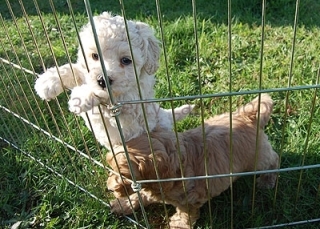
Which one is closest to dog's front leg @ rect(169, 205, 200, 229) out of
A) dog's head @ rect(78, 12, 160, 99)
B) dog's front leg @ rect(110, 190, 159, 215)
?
dog's front leg @ rect(110, 190, 159, 215)

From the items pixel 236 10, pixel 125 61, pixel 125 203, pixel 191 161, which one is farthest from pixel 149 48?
pixel 236 10

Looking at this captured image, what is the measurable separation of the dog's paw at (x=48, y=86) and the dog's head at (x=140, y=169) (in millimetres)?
472

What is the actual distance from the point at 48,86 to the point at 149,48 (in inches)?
23.5

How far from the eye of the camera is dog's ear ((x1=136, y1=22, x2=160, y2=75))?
219 centimetres

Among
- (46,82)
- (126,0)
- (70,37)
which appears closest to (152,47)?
(46,82)

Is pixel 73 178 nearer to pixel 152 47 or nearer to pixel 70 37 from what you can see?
pixel 152 47

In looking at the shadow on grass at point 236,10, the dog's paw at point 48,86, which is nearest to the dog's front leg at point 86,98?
the dog's paw at point 48,86

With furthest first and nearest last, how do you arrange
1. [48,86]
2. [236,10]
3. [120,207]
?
[236,10]
[120,207]
[48,86]

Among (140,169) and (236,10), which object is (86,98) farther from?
(236,10)

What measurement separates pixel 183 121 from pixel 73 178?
2.67 feet

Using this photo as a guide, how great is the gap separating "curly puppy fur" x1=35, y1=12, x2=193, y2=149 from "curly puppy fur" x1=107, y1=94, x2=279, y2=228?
0.89 feet

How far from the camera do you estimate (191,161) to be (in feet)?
6.31

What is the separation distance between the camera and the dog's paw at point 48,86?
6.64 ft

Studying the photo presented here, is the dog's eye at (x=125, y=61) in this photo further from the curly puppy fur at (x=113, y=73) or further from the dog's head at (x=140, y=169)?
the dog's head at (x=140, y=169)
